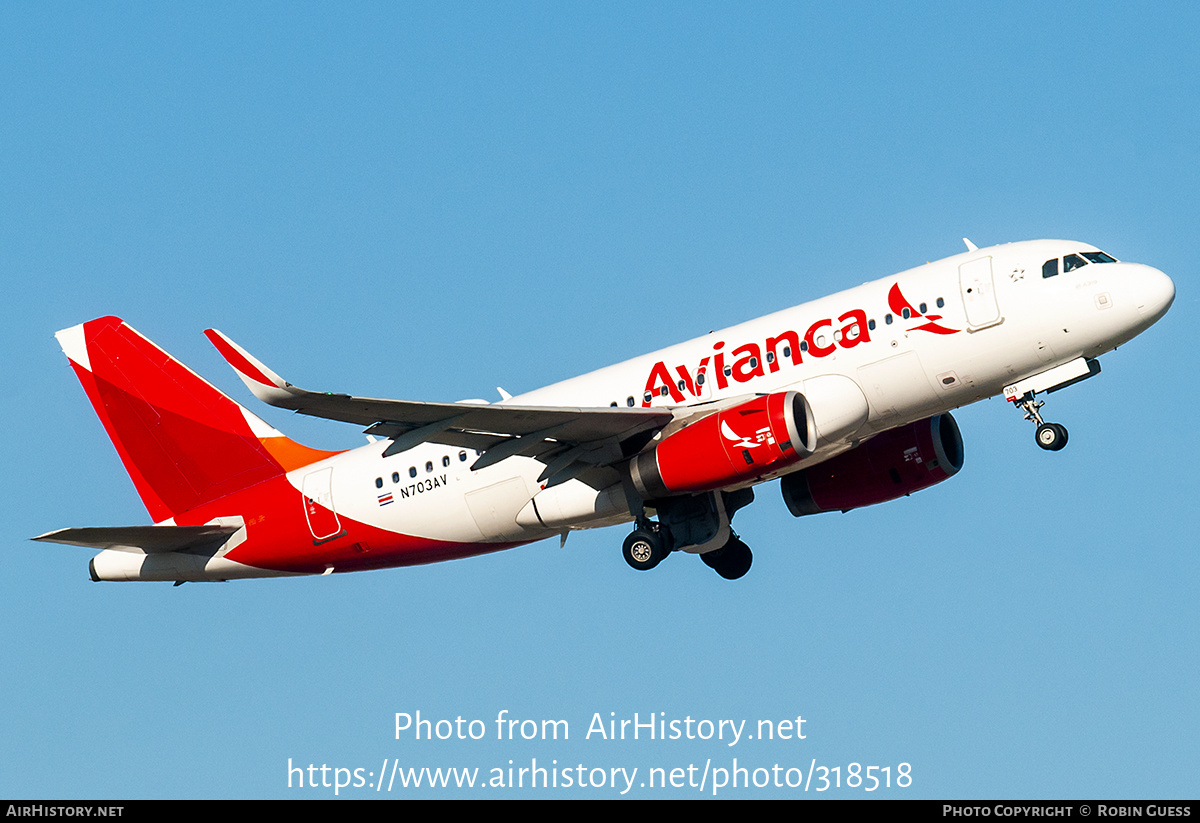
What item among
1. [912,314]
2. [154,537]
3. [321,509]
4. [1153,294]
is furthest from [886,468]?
[154,537]

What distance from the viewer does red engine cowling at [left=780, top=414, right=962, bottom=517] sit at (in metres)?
34.8

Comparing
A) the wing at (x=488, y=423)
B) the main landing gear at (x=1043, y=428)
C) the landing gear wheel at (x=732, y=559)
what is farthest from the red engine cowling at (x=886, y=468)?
the wing at (x=488, y=423)

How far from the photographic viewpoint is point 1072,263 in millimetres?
30375

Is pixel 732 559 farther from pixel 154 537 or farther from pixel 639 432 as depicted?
pixel 154 537

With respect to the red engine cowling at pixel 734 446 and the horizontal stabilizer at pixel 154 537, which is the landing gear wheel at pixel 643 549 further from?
the horizontal stabilizer at pixel 154 537

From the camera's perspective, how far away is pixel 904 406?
30.8m

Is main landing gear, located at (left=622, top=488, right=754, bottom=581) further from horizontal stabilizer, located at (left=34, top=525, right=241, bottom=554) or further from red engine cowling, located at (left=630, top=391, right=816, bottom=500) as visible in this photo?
horizontal stabilizer, located at (left=34, top=525, right=241, bottom=554)

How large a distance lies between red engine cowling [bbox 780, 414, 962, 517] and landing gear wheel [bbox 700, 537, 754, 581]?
7.41 ft

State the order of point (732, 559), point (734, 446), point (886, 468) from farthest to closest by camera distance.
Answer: point (732, 559) < point (886, 468) < point (734, 446)

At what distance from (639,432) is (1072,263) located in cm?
950

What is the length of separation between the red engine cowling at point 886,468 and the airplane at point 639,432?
0.16ft

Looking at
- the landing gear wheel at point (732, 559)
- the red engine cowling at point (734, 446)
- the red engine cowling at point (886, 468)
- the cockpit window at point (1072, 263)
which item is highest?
the cockpit window at point (1072, 263)

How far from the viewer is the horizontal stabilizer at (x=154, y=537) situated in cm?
3316
